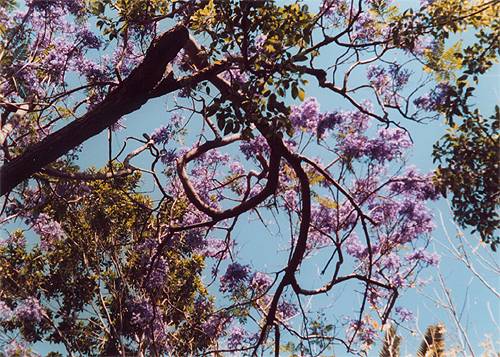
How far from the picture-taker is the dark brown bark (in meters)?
2.67

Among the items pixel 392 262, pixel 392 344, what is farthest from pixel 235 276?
pixel 392 344

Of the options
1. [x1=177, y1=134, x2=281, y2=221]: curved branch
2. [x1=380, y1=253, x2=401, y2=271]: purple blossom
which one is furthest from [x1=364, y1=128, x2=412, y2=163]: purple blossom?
[x1=177, y1=134, x2=281, y2=221]: curved branch

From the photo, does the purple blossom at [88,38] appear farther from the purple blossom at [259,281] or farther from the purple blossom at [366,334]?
the purple blossom at [366,334]

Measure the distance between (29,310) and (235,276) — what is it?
2.83 meters

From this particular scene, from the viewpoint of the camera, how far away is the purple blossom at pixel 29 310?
241 inches

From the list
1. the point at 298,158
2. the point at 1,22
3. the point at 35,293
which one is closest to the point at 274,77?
the point at 298,158

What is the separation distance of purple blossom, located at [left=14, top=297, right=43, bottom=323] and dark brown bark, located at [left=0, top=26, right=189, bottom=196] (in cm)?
400

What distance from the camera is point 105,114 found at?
2713 millimetres

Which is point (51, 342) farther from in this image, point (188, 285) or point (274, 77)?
point (274, 77)

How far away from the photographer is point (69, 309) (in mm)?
6633

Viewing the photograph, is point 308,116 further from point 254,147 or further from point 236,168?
point 236,168

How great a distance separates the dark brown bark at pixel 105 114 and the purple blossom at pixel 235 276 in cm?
270

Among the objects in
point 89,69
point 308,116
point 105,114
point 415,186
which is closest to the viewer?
point 105,114

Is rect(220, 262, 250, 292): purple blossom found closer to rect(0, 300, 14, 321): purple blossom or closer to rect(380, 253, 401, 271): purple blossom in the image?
rect(380, 253, 401, 271): purple blossom
